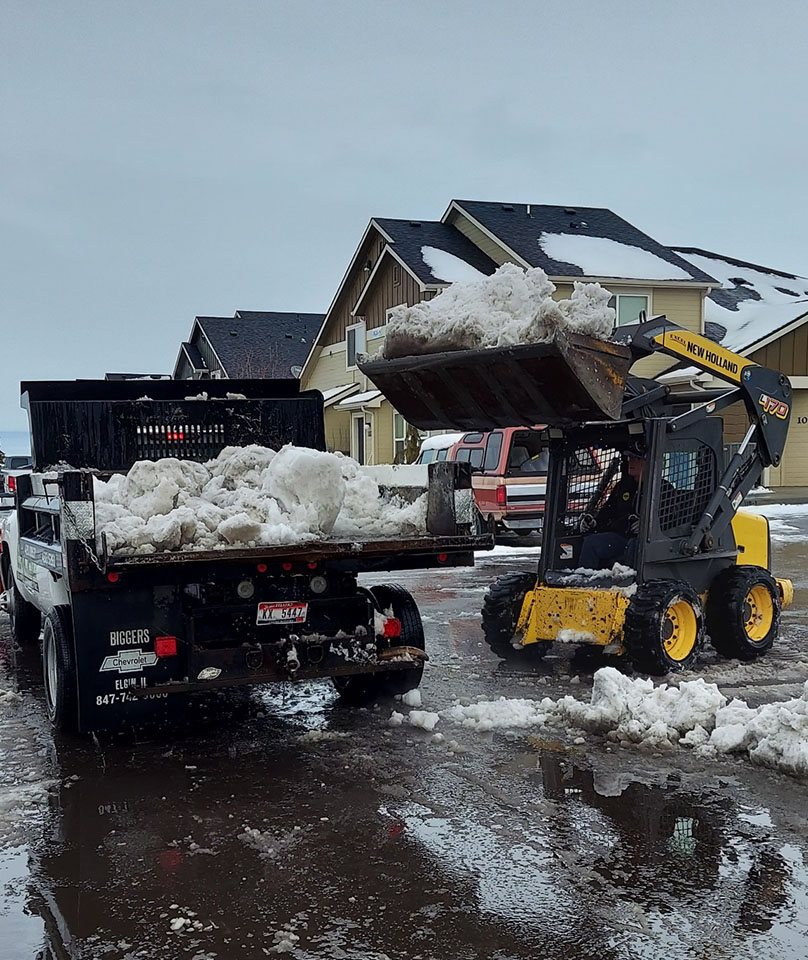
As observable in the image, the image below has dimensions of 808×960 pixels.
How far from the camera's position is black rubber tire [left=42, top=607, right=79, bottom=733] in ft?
22.2

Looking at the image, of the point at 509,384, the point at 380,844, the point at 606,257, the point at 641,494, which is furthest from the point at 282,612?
the point at 606,257

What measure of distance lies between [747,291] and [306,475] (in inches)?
1312

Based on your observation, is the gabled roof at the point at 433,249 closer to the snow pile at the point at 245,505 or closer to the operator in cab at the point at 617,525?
the operator in cab at the point at 617,525

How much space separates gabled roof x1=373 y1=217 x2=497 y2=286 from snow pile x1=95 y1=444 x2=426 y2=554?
70.5 feet

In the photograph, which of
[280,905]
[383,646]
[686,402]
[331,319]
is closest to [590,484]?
[686,402]

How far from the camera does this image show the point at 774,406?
9211 millimetres

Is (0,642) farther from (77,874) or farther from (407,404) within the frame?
(77,874)

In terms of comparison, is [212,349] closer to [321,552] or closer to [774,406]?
[774,406]

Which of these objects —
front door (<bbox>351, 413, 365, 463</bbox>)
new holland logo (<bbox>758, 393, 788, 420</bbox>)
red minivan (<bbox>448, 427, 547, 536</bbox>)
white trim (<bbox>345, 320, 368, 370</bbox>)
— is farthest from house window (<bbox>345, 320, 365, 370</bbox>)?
new holland logo (<bbox>758, 393, 788, 420</bbox>)

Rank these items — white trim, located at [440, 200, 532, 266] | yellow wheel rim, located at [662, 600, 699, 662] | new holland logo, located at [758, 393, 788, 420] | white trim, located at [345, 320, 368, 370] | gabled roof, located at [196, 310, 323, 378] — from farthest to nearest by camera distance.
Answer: gabled roof, located at [196, 310, 323, 378] < white trim, located at [345, 320, 368, 370] < white trim, located at [440, 200, 532, 266] < new holland logo, located at [758, 393, 788, 420] < yellow wheel rim, located at [662, 600, 699, 662]

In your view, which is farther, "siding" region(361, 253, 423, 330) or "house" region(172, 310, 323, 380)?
"house" region(172, 310, 323, 380)

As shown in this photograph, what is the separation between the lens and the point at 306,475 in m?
6.90

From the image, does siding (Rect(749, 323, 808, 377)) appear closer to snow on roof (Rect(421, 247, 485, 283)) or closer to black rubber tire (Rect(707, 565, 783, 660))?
snow on roof (Rect(421, 247, 485, 283))

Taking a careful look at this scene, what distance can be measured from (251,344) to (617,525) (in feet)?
139
